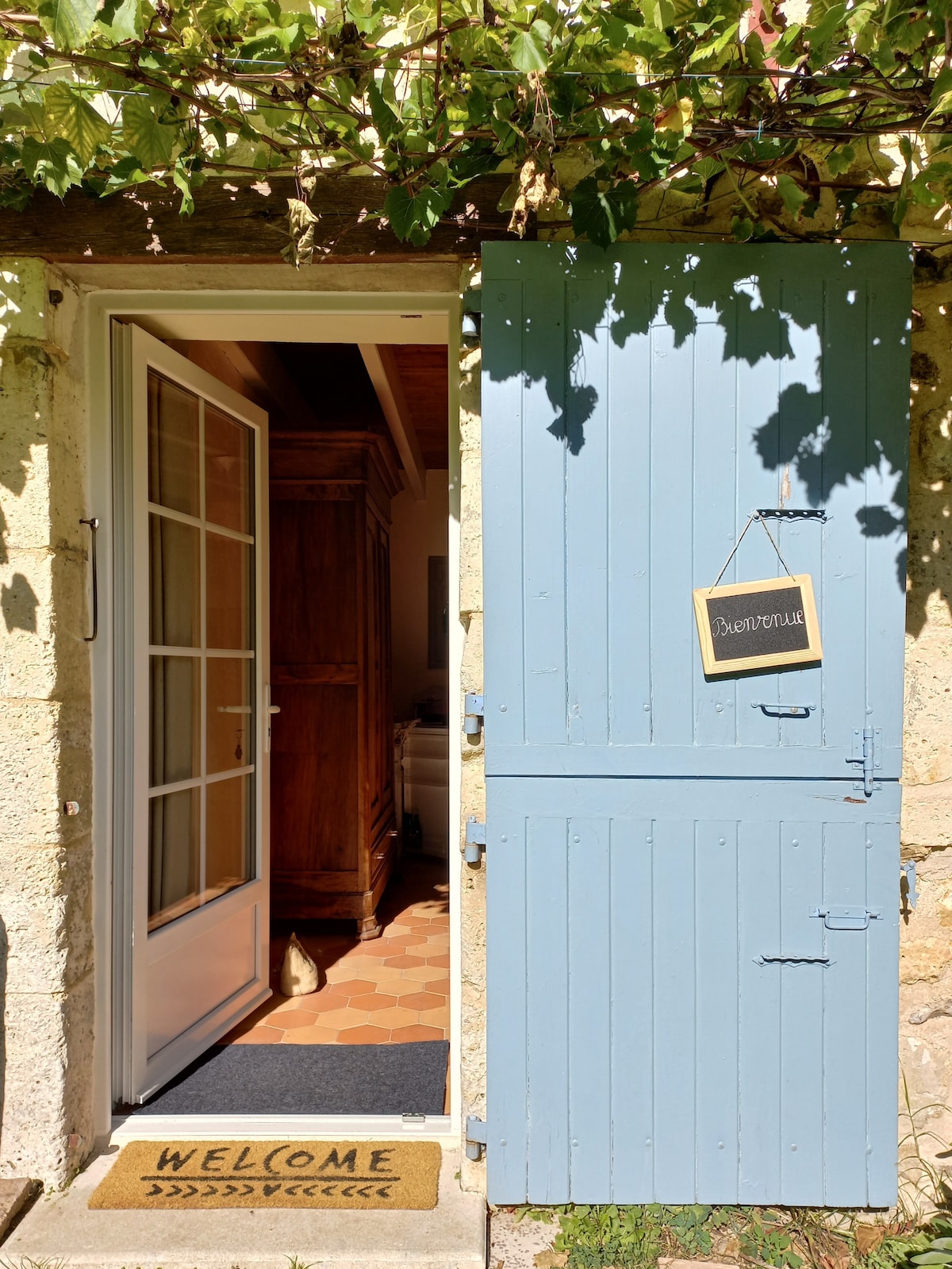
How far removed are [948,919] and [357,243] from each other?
2.21 meters

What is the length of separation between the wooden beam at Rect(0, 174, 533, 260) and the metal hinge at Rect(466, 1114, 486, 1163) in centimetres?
212

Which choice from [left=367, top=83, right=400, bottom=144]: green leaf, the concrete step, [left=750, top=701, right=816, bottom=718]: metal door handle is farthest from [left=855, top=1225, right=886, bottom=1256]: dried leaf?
[left=367, top=83, right=400, bottom=144]: green leaf

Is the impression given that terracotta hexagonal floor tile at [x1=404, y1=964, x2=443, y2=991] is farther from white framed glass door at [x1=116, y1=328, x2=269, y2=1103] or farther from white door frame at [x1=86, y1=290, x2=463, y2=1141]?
white door frame at [x1=86, y1=290, x2=463, y2=1141]

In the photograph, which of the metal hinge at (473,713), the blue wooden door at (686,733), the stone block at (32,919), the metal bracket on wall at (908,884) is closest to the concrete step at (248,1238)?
the blue wooden door at (686,733)

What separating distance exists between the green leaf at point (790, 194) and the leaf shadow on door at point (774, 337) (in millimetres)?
90

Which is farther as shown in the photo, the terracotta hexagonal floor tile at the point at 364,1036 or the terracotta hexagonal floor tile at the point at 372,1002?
the terracotta hexagonal floor tile at the point at 372,1002

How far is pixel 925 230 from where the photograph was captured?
1.83 m

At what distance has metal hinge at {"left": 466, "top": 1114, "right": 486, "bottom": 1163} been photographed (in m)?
1.81

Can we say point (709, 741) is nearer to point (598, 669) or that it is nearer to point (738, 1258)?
point (598, 669)

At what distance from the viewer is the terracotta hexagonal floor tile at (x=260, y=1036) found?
8.48 ft

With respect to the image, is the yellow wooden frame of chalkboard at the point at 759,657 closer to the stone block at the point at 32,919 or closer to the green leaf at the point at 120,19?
the green leaf at the point at 120,19

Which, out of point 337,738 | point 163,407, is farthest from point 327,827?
point 163,407

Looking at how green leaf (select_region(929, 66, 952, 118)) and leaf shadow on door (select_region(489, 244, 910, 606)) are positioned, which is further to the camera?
leaf shadow on door (select_region(489, 244, 910, 606))

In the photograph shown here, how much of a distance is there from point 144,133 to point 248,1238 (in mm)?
2476
